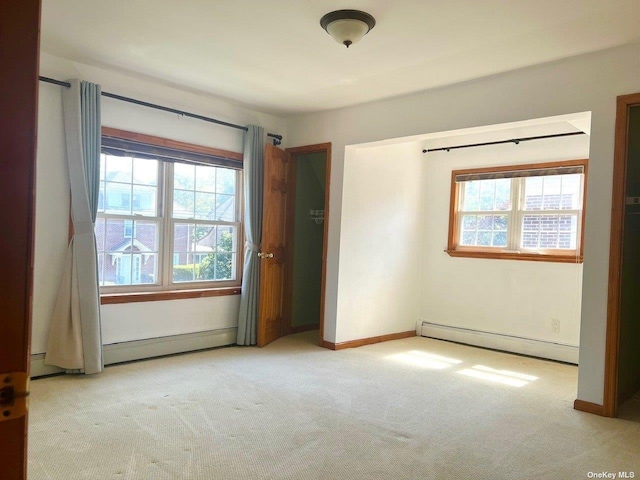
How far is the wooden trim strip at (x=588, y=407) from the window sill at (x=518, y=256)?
1755 mm

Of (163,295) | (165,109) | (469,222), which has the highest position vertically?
(165,109)

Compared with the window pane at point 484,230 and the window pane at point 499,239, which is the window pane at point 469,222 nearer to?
the window pane at point 484,230

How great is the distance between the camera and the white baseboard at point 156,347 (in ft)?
12.0

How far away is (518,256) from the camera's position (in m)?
5.05

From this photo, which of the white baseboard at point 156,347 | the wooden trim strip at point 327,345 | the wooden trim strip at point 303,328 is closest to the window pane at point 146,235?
the white baseboard at point 156,347

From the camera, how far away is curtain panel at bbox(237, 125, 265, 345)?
16.2ft

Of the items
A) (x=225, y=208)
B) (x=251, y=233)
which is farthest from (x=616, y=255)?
(x=225, y=208)

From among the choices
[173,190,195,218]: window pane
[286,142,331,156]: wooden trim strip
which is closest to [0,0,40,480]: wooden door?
[173,190,195,218]: window pane

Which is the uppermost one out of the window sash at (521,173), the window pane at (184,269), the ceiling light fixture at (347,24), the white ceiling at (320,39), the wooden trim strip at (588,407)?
the white ceiling at (320,39)

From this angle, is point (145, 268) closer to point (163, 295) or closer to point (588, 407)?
point (163, 295)

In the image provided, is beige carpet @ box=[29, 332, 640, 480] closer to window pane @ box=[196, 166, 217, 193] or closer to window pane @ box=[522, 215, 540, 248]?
window pane @ box=[522, 215, 540, 248]

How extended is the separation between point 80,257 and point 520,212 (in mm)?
4447

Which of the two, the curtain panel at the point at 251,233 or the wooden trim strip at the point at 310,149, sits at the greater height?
the wooden trim strip at the point at 310,149

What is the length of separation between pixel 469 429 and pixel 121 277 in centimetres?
319
